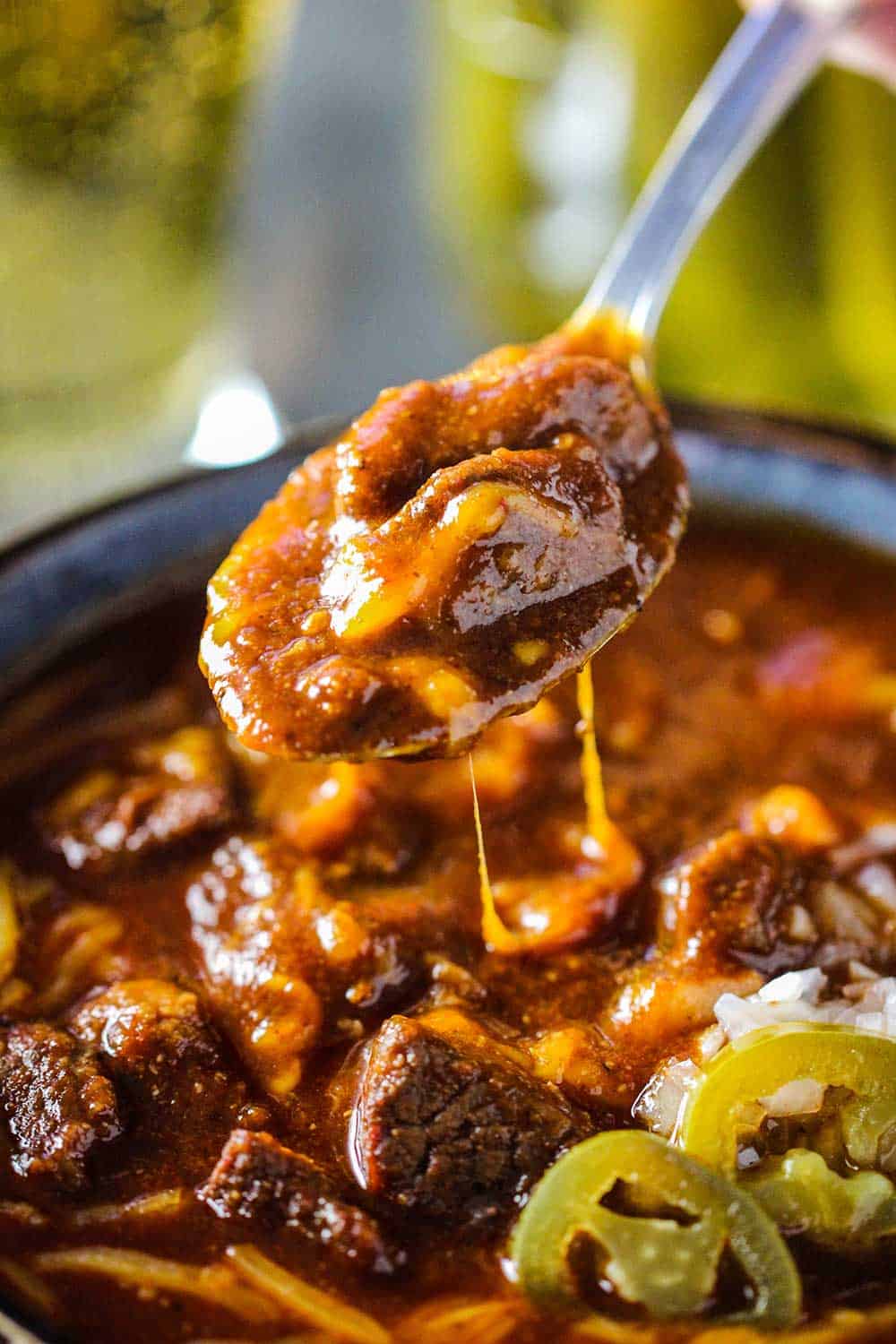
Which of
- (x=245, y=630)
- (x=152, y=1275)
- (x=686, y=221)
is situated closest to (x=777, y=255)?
(x=686, y=221)

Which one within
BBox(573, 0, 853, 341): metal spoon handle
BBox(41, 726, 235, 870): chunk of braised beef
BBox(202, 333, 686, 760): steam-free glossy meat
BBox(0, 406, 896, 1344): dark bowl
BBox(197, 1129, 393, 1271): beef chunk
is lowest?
BBox(41, 726, 235, 870): chunk of braised beef

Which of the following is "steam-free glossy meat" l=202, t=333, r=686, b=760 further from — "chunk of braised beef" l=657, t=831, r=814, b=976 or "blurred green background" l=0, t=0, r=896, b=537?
"blurred green background" l=0, t=0, r=896, b=537

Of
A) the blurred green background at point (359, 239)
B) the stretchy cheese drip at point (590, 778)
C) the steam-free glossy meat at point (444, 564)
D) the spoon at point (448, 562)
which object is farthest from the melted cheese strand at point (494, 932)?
the blurred green background at point (359, 239)

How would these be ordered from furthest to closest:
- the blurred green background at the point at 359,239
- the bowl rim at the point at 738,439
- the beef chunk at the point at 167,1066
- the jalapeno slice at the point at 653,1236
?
1. the blurred green background at the point at 359,239
2. the bowl rim at the point at 738,439
3. the beef chunk at the point at 167,1066
4. the jalapeno slice at the point at 653,1236

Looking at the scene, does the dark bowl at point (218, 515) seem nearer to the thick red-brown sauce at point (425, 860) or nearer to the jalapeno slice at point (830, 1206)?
the thick red-brown sauce at point (425, 860)

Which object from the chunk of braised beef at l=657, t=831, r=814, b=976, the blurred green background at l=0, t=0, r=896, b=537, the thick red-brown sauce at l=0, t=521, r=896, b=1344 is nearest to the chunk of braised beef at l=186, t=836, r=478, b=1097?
the thick red-brown sauce at l=0, t=521, r=896, b=1344

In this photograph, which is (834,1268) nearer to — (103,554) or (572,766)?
(572,766)
